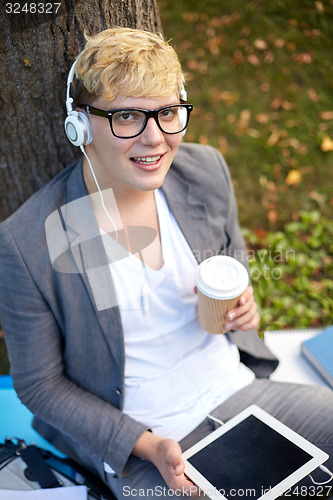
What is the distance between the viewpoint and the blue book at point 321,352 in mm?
2442

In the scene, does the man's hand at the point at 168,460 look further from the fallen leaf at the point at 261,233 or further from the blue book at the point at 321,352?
the fallen leaf at the point at 261,233

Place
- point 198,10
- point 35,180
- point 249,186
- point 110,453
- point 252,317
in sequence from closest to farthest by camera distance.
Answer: point 110,453, point 252,317, point 35,180, point 249,186, point 198,10

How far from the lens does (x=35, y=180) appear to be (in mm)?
2328

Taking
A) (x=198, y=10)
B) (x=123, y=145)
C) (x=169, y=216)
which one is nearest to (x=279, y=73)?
(x=198, y=10)

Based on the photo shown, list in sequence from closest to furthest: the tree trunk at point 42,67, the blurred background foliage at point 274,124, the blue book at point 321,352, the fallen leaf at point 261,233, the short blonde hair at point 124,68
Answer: the short blonde hair at point 124,68
the tree trunk at point 42,67
the blue book at point 321,352
the blurred background foliage at point 274,124
the fallen leaf at point 261,233

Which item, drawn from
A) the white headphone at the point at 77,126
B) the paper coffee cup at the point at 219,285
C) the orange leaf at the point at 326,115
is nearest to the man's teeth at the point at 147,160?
the white headphone at the point at 77,126

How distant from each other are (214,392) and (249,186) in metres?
2.49

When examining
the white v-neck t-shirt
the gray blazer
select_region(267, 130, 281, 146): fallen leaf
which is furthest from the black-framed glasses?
select_region(267, 130, 281, 146): fallen leaf

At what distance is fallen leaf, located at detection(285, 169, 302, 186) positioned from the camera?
420cm

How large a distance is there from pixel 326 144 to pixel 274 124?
539 millimetres

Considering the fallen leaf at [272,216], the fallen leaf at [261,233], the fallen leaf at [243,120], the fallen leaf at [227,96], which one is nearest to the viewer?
the fallen leaf at [261,233]

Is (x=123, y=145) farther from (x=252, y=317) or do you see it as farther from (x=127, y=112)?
(x=252, y=317)

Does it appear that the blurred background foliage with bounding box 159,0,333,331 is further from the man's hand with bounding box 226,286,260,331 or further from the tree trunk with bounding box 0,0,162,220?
the tree trunk with bounding box 0,0,162,220

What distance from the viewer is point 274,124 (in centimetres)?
456
